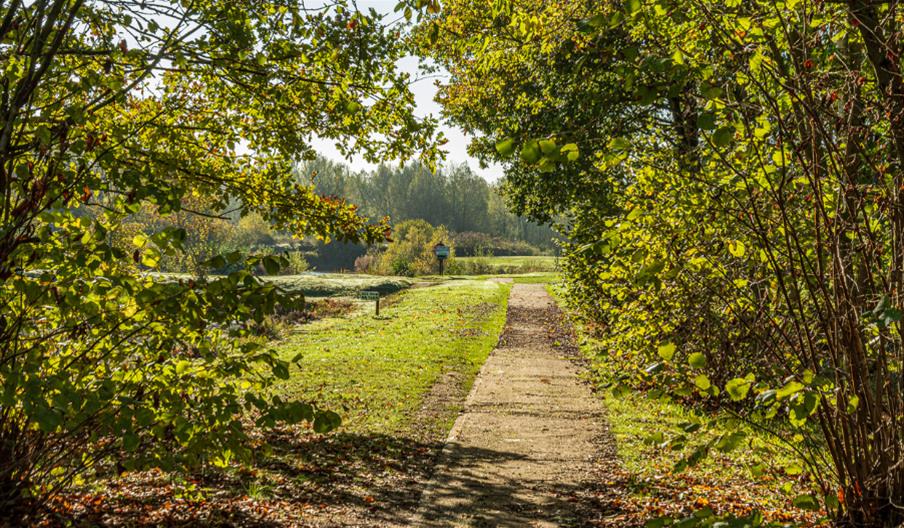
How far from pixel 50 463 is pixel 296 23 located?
12.4 feet

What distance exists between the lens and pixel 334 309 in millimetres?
27438

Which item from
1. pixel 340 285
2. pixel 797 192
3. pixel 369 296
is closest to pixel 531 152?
pixel 797 192

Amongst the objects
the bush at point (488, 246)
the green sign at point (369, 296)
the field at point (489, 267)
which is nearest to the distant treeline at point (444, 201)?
the bush at point (488, 246)

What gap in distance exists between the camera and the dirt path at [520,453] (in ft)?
21.1

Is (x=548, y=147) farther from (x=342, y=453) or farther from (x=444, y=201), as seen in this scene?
(x=444, y=201)

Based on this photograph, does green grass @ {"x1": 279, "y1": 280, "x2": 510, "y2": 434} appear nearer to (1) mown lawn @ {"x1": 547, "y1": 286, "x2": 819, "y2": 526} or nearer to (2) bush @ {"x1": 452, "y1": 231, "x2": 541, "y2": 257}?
(1) mown lawn @ {"x1": 547, "y1": 286, "x2": 819, "y2": 526}

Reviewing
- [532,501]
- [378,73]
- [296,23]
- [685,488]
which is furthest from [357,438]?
[296,23]

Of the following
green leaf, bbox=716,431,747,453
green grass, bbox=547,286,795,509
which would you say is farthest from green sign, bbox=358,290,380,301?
green leaf, bbox=716,431,747,453

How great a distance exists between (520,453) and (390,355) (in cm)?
788

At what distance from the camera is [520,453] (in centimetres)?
848

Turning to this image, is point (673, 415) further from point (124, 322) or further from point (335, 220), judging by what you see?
point (124, 322)

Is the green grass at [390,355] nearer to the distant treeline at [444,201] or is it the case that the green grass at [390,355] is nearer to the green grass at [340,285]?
the green grass at [340,285]

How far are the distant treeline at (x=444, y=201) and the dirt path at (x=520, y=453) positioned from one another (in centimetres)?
8218

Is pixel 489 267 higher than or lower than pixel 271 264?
lower
